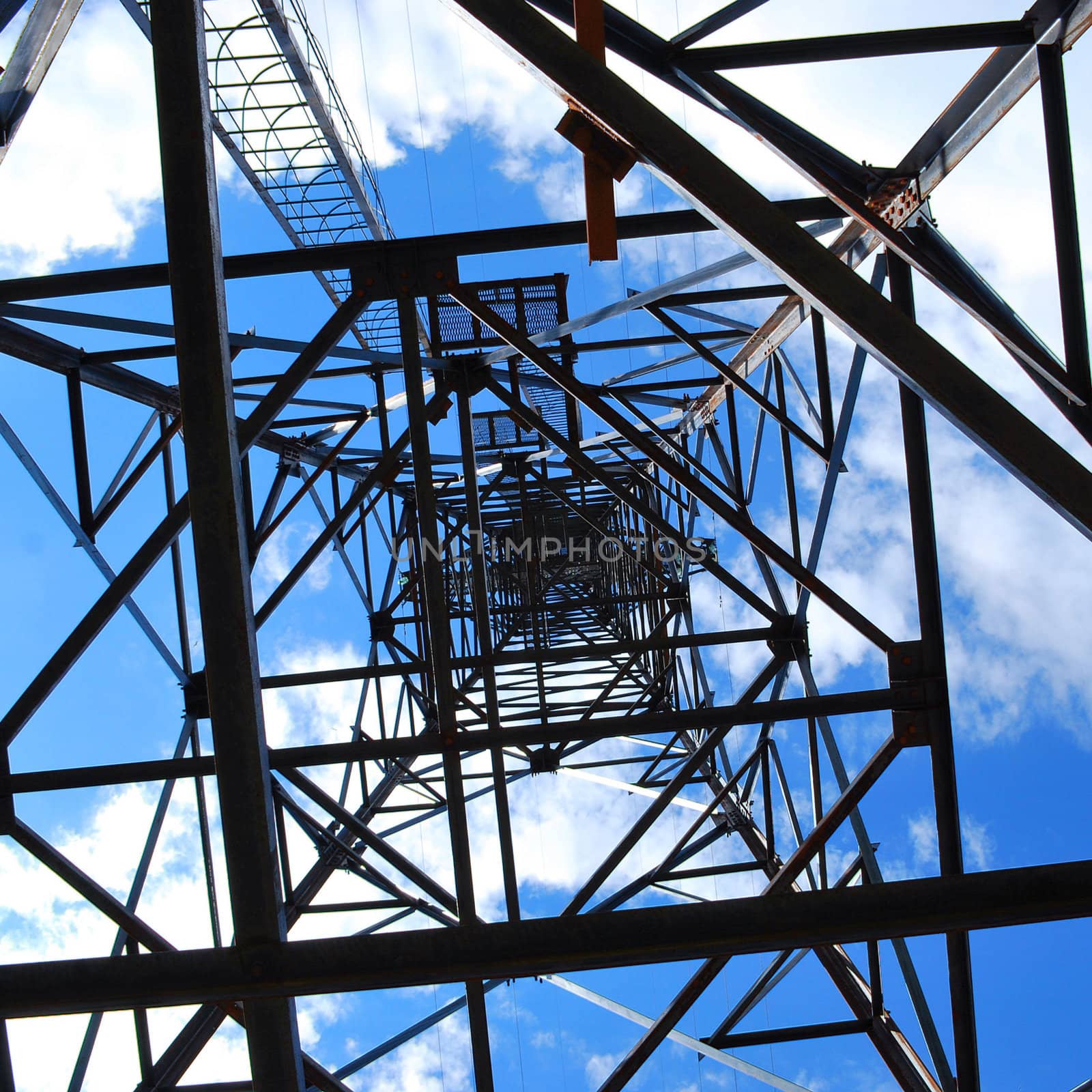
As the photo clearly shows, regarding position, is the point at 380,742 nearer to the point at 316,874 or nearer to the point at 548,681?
the point at 316,874

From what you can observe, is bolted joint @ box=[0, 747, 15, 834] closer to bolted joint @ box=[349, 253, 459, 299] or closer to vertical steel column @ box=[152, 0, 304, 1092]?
vertical steel column @ box=[152, 0, 304, 1092]

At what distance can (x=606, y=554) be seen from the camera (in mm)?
22125

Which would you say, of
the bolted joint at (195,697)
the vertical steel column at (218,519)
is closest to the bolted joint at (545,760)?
the bolted joint at (195,697)

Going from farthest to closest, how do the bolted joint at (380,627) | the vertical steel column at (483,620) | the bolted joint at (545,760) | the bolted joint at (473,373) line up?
the bolted joint at (380,627) < the bolted joint at (545,760) < the bolted joint at (473,373) < the vertical steel column at (483,620)

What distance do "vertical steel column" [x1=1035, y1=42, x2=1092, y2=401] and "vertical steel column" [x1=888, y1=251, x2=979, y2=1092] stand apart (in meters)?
0.92

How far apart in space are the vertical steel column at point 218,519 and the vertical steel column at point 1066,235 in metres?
3.81

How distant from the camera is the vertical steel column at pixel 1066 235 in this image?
14.4 ft

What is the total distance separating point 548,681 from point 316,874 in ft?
59.6

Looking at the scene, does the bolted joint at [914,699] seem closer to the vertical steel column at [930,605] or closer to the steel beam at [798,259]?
the vertical steel column at [930,605]

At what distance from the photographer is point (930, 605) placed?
5594mm

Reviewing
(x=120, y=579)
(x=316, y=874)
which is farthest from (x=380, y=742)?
(x=316, y=874)

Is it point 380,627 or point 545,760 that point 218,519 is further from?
point 380,627

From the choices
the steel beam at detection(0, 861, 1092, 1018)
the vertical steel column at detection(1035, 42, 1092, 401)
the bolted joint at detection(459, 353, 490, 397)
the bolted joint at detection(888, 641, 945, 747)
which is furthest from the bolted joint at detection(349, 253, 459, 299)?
the steel beam at detection(0, 861, 1092, 1018)

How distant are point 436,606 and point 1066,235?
158 inches
